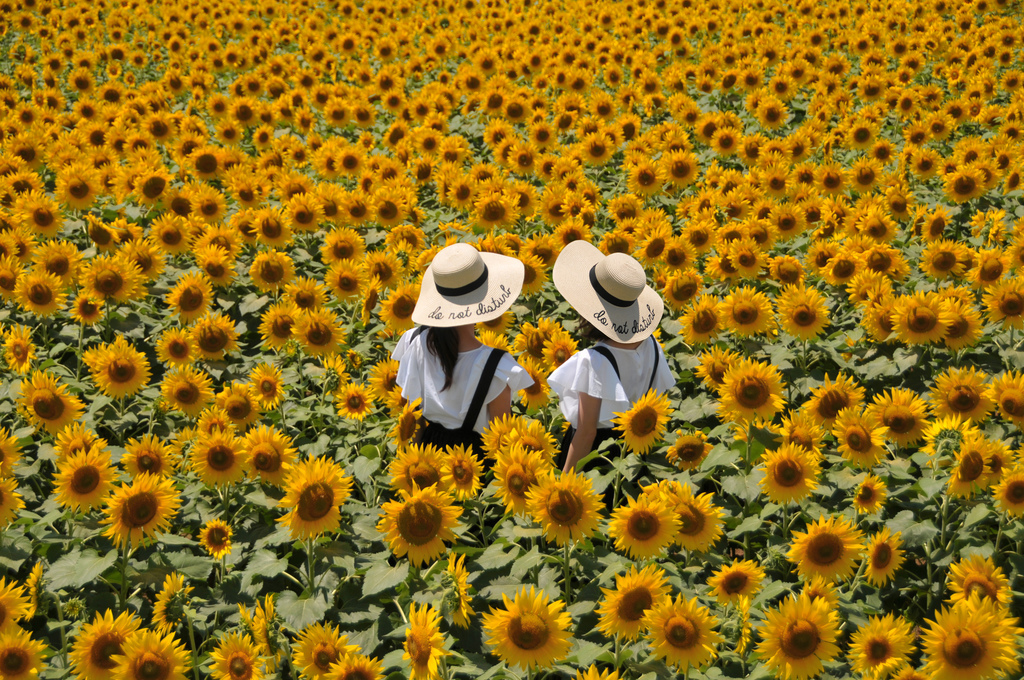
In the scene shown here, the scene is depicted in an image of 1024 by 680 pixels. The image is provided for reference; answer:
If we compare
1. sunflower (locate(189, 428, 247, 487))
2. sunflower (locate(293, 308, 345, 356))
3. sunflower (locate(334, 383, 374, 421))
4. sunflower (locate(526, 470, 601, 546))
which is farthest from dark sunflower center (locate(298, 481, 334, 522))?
sunflower (locate(293, 308, 345, 356))

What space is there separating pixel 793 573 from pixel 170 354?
4.35m

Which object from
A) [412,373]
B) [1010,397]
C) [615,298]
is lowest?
[412,373]

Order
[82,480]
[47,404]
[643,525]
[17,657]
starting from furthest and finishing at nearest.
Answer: [47,404] → [82,480] → [643,525] → [17,657]

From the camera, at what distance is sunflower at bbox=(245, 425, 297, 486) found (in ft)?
13.1

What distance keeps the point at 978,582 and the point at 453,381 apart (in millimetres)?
2700

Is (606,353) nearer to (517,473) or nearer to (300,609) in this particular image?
(517,473)

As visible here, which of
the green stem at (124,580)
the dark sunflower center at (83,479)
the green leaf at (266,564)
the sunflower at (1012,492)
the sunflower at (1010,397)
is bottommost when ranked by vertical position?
the green stem at (124,580)

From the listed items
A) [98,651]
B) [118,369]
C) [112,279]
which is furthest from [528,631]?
[112,279]

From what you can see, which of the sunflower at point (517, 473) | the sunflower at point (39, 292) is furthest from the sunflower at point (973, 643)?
the sunflower at point (39, 292)

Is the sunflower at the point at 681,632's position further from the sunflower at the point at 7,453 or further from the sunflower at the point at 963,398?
the sunflower at the point at 7,453

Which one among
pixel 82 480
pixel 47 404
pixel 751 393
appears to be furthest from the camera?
pixel 47 404

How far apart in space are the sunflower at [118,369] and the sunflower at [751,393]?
12.7 ft

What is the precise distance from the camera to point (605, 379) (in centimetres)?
423

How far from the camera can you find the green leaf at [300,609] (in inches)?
134
